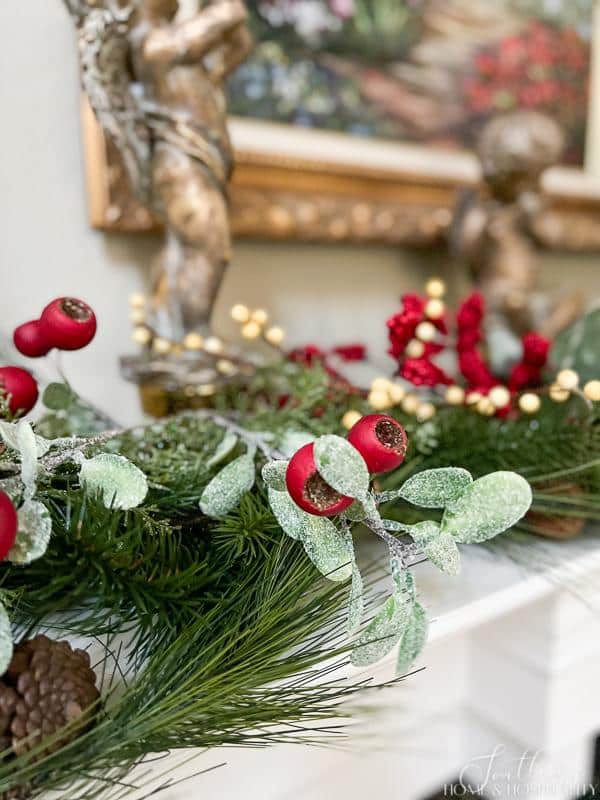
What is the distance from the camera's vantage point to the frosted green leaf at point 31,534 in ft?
0.68

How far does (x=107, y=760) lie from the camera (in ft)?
0.70

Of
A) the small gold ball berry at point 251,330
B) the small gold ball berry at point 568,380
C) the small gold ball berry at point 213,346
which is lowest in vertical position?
the small gold ball berry at point 213,346

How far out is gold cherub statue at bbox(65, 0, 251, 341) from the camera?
42cm

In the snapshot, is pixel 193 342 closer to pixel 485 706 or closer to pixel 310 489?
pixel 310 489

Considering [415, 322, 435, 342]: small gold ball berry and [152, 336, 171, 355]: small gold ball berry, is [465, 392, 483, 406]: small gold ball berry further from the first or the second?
[152, 336, 171, 355]: small gold ball berry

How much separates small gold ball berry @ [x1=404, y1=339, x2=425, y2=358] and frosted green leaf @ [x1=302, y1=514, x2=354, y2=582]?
7.4 inches

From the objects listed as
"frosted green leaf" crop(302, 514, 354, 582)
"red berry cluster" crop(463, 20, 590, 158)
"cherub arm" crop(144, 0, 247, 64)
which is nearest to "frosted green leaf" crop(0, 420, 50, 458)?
"frosted green leaf" crop(302, 514, 354, 582)

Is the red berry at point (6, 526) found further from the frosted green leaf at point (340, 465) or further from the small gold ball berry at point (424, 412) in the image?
the small gold ball berry at point (424, 412)

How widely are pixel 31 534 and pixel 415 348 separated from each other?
0.87ft

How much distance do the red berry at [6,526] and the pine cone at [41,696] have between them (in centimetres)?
5

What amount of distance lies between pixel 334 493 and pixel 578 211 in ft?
2.57

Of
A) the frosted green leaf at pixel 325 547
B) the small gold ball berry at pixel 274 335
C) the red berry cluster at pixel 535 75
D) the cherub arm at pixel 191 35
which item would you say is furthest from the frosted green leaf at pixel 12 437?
the red berry cluster at pixel 535 75

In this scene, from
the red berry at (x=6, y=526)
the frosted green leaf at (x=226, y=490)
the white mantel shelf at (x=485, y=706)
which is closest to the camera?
the red berry at (x=6, y=526)

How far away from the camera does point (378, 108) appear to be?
689 mm
